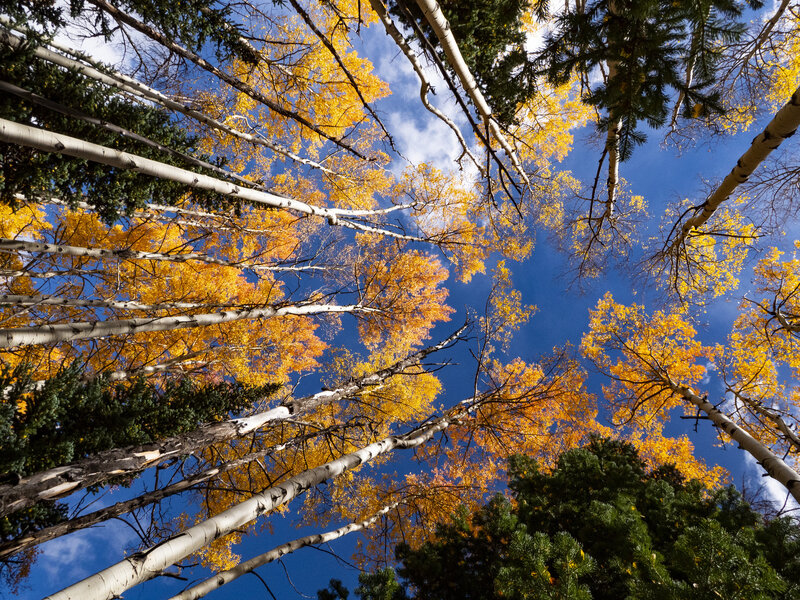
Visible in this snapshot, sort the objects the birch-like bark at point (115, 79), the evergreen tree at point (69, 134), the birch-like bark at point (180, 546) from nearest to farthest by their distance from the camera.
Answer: the birch-like bark at point (180, 546)
the evergreen tree at point (69, 134)
the birch-like bark at point (115, 79)

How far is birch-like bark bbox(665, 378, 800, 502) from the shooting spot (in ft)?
11.6

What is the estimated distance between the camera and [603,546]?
4.52 meters

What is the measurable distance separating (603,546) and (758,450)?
7.36 feet

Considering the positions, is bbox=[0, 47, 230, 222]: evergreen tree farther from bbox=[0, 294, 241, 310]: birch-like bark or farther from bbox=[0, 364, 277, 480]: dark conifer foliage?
bbox=[0, 364, 277, 480]: dark conifer foliage

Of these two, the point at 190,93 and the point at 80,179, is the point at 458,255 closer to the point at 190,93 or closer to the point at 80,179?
the point at 190,93

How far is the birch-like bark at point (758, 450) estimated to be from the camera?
354 centimetres

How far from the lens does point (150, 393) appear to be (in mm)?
4242

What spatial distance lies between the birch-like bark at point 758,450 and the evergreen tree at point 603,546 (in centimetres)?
72

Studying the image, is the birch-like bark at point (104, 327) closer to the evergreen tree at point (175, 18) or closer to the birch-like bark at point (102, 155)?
the birch-like bark at point (102, 155)

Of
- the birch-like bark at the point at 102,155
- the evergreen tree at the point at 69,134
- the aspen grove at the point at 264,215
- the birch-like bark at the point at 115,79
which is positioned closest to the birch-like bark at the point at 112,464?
the aspen grove at the point at 264,215

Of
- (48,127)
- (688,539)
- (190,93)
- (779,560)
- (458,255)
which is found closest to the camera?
(688,539)

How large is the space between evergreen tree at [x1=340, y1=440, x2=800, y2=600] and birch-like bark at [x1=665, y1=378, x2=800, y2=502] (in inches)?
28.5

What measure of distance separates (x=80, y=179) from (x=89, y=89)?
1052 mm

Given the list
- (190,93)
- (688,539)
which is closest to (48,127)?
(190,93)
